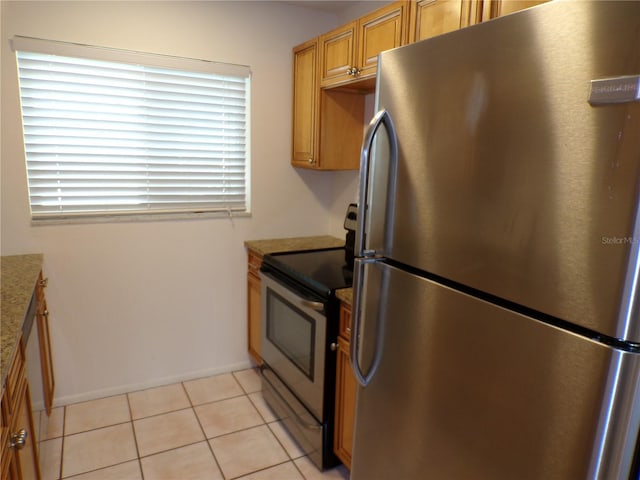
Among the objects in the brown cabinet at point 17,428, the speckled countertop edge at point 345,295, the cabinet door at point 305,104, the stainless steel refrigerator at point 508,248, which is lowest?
the brown cabinet at point 17,428

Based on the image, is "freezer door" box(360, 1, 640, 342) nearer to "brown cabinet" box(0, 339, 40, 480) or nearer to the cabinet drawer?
the cabinet drawer

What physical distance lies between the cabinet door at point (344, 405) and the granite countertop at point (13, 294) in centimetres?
120

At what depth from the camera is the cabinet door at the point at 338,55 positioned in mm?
2186

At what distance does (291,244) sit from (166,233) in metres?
0.78

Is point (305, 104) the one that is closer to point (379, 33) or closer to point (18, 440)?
point (379, 33)

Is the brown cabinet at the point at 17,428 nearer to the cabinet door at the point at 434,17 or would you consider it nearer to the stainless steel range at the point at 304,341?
the stainless steel range at the point at 304,341

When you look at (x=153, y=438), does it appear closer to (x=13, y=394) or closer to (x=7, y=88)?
(x=13, y=394)

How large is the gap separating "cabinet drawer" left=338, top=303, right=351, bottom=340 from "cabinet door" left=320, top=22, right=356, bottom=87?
117 cm

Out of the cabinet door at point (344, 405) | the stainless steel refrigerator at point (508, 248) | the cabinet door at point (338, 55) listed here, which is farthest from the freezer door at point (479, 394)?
the cabinet door at point (338, 55)

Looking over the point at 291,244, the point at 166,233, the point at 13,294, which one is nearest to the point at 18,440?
the point at 13,294

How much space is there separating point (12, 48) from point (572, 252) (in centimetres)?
257

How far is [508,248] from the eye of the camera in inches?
34.5

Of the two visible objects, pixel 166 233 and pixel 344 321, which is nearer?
pixel 344 321

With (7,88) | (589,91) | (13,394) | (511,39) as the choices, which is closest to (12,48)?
(7,88)
